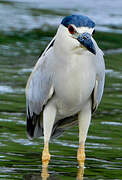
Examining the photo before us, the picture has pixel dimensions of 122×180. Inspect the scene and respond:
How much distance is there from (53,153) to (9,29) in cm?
1223

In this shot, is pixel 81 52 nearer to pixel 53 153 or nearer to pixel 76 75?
pixel 76 75

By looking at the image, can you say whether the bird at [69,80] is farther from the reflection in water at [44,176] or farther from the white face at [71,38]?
the reflection in water at [44,176]

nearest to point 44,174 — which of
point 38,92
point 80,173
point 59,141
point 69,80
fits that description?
point 80,173

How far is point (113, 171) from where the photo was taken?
28.5ft

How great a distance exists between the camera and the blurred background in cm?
888

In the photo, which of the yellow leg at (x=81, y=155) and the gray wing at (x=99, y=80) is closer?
the gray wing at (x=99, y=80)

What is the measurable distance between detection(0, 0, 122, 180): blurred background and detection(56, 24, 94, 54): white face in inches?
54.5

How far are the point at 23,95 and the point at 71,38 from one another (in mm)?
5572

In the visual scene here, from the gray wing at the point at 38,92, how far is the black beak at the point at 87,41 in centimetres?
85

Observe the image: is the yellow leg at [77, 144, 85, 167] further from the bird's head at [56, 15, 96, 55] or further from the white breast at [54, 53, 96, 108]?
the bird's head at [56, 15, 96, 55]

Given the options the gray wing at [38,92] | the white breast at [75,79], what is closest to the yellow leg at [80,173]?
the white breast at [75,79]

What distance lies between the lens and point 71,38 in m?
8.31

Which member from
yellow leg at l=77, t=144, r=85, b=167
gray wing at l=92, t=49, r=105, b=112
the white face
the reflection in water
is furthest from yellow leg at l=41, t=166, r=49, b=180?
the white face

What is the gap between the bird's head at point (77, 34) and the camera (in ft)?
26.7
